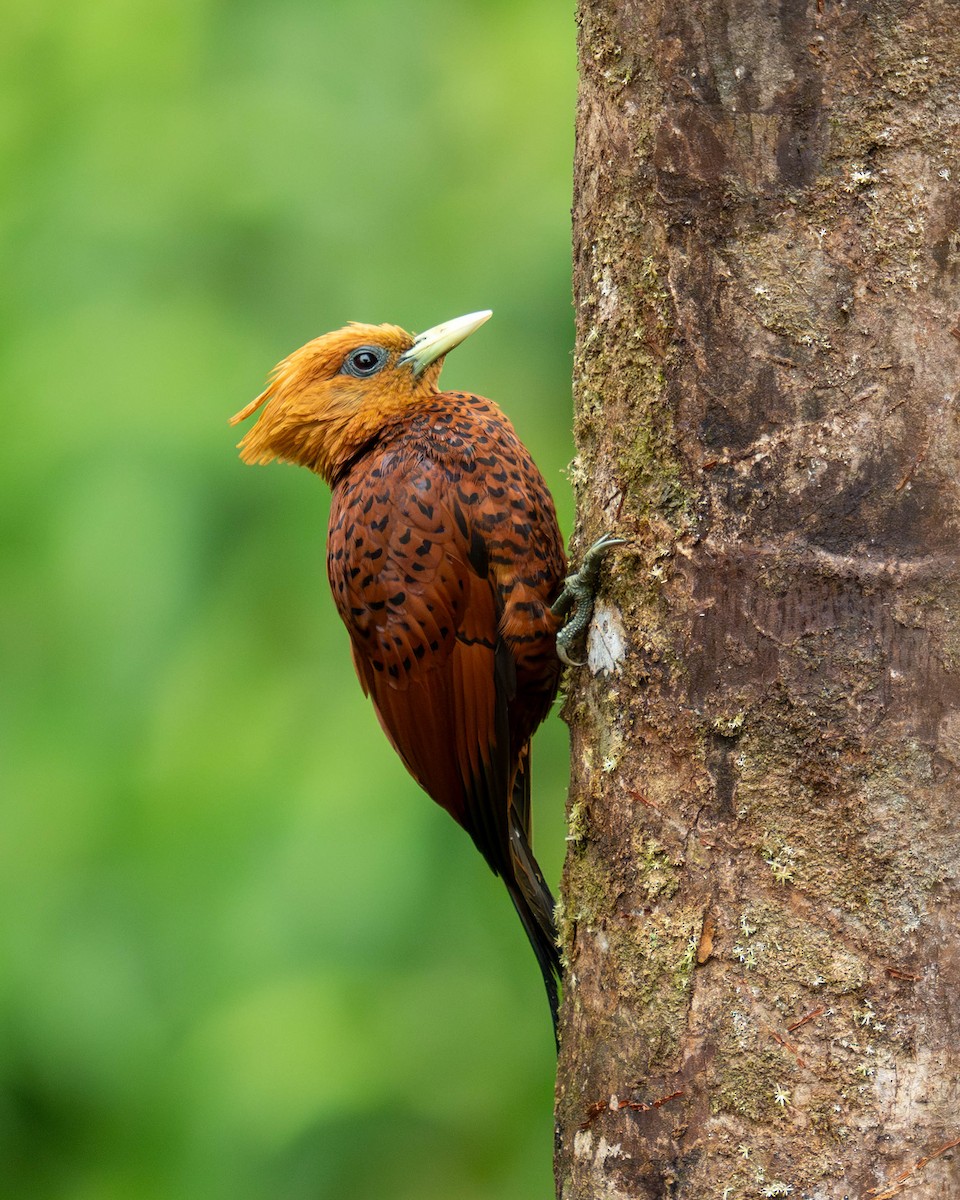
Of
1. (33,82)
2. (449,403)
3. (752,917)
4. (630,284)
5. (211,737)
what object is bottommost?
(211,737)

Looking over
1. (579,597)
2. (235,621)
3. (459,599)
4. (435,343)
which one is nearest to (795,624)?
(579,597)

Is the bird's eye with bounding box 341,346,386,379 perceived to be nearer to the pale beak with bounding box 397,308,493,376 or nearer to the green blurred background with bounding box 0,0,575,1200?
the pale beak with bounding box 397,308,493,376

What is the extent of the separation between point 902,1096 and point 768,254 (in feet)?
3.84

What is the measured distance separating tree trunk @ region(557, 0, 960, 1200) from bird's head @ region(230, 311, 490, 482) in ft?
4.25

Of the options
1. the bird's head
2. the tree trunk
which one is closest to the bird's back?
the bird's head

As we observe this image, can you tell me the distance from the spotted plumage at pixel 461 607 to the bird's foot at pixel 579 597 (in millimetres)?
140

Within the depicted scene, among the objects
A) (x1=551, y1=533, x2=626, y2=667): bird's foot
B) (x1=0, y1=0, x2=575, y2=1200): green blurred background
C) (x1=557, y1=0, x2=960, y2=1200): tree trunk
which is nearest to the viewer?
(x1=557, y1=0, x2=960, y2=1200): tree trunk

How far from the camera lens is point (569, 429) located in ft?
13.1

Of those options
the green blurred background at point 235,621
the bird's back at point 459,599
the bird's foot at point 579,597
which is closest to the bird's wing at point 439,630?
the bird's back at point 459,599

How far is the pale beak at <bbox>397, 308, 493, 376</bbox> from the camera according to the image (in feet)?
11.1

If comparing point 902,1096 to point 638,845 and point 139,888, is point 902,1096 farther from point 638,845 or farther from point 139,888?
point 139,888

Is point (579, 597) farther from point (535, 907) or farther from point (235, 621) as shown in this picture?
point (235, 621)

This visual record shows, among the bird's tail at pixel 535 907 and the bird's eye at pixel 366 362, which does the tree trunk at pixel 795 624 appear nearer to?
the bird's tail at pixel 535 907

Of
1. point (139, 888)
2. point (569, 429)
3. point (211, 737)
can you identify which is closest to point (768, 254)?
point (569, 429)
